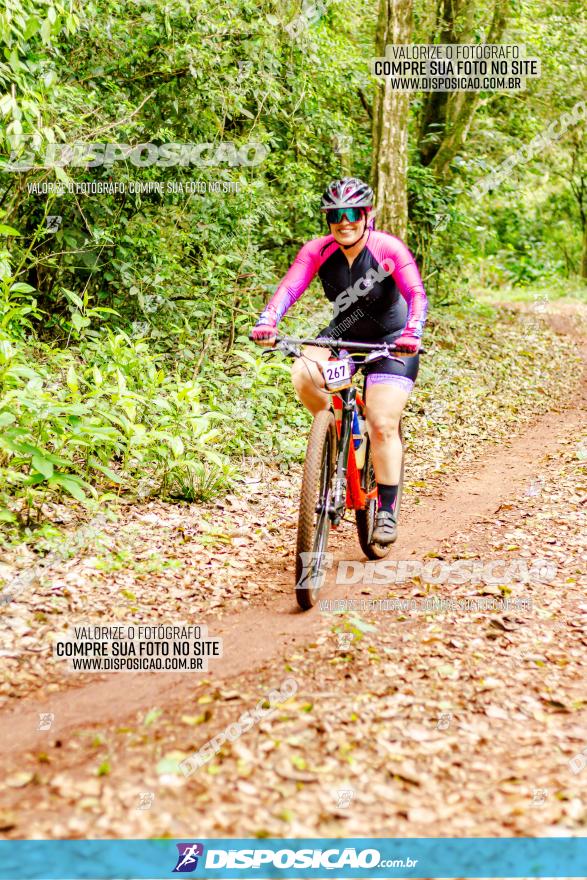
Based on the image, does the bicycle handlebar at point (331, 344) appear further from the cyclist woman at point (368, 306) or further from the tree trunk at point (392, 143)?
the tree trunk at point (392, 143)

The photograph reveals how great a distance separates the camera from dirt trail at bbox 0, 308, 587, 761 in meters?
3.65

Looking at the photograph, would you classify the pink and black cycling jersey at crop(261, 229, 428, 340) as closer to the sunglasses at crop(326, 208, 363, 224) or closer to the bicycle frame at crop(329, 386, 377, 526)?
the sunglasses at crop(326, 208, 363, 224)

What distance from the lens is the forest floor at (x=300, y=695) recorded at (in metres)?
2.98

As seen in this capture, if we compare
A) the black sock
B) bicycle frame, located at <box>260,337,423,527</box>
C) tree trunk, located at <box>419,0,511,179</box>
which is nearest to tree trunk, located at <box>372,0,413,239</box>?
tree trunk, located at <box>419,0,511,179</box>

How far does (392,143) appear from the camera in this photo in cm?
1132

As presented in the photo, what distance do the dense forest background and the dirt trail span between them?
147 cm

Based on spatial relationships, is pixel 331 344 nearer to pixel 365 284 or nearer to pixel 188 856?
A: pixel 365 284

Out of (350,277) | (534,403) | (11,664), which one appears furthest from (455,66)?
(11,664)

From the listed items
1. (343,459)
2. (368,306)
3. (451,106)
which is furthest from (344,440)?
(451,106)

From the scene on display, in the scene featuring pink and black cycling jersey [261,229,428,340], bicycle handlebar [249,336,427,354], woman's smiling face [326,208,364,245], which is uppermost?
woman's smiling face [326,208,364,245]

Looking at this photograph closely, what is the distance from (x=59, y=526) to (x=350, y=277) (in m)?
2.80

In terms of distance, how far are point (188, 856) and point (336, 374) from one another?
3.13 m

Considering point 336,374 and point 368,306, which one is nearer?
point 336,374

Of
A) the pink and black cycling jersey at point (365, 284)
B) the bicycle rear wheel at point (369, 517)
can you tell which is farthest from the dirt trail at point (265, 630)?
the pink and black cycling jersey at point (365, 284)
